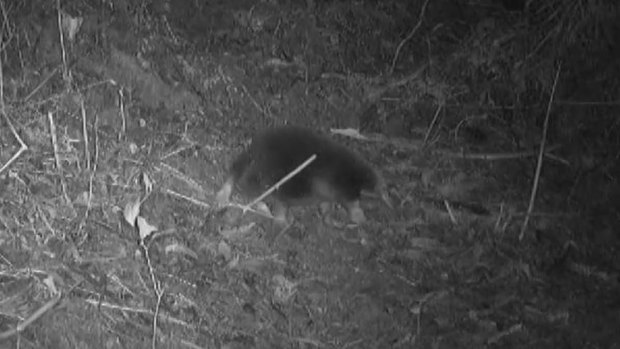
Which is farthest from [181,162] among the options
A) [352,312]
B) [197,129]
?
[352,312]

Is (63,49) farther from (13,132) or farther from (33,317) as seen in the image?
(33,317)

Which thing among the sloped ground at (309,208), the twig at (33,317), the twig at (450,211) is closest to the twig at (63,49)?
the sloped ground at (309,208)

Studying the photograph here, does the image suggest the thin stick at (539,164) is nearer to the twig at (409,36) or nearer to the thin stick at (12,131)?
the twig at (409,36)

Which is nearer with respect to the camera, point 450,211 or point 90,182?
point 450,211

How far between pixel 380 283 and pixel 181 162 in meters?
0.56

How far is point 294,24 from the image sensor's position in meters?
1.74

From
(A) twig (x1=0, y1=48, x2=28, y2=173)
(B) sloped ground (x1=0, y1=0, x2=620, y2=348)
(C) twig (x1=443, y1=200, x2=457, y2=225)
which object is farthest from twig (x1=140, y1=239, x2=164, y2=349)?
(C) twig (x1=443, y1=200, x2=457, y2=225)

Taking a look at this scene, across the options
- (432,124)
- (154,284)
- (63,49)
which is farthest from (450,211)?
(63,49)

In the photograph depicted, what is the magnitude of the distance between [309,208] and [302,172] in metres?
0.09

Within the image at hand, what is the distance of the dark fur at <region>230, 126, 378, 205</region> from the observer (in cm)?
176

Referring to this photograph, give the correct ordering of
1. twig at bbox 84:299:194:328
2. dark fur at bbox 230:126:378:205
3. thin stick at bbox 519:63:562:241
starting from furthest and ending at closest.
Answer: twig at bbox 84:299:194:328
dark fur at bbox 230:126:378:205
thin stick at bbox 519:63:562:241

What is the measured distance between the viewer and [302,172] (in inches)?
69.8

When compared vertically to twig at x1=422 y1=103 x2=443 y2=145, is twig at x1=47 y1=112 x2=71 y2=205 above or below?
below

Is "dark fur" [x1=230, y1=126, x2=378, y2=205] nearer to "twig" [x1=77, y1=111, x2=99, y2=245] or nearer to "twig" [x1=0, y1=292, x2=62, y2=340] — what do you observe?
"twig" [x1=77, y1=111, x2=99, y2=245]
